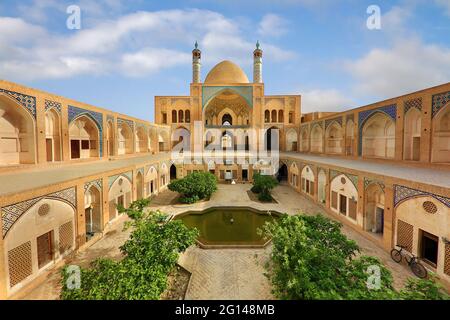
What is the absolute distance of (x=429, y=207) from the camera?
4551 millimetres

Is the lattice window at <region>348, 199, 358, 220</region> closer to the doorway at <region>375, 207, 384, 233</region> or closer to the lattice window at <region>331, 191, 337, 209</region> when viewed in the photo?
the doorway at <region>375, 207, 384, 233</region>

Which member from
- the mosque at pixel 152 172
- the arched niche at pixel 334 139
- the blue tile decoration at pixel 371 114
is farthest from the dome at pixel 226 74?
the blue tile decoration at pixel 371 114

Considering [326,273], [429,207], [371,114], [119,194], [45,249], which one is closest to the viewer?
[326,273]

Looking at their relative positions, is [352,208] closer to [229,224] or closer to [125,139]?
[229,224]

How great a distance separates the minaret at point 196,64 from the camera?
63.2 feet

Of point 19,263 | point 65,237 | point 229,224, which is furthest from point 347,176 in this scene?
point 19,263

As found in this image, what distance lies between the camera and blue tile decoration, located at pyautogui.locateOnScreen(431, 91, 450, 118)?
255 inches

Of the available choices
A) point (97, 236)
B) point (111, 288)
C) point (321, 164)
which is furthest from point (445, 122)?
point (97, 236)

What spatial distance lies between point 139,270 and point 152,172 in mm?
8187

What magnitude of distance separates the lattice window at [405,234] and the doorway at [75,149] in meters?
11.3

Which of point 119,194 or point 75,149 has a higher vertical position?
point 75,149

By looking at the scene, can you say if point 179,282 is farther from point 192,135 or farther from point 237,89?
point 237,89

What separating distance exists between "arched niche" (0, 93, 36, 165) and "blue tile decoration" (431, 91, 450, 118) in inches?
496

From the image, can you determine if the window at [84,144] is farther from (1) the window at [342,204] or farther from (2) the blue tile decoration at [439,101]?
(2) the blue tile decoration at [439,101]
